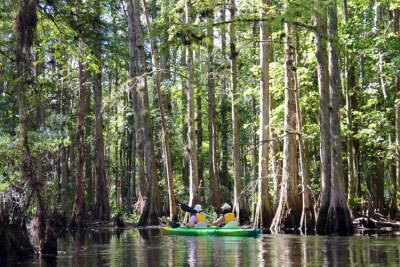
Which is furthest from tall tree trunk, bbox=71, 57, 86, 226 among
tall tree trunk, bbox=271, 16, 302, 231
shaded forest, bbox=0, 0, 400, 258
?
tall tree trunk, bbox=271, 16, 302, 231

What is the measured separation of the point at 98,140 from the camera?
92.4ft

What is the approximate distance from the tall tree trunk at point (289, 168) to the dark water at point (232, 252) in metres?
2.88

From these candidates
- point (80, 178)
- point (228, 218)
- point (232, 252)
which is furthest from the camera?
point (80, 178)

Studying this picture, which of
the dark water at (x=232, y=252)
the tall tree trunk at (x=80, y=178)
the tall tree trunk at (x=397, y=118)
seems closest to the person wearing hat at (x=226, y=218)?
the dark water at (x=232, y=252)

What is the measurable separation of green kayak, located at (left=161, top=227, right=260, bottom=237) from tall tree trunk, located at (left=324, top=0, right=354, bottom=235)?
2.46 metres

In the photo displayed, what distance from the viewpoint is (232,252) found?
1292cm

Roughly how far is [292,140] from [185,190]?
42.9 feet

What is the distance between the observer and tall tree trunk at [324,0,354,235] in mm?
16578

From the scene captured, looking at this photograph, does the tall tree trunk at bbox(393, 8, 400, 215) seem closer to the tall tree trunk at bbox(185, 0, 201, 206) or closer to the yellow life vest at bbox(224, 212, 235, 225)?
the yellow life vest at bbox(224, 212, 235, 225)

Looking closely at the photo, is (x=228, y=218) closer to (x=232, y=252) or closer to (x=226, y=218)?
(x=226, y=218)

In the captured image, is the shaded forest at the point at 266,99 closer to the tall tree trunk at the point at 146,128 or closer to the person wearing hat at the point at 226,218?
the tall tree trunk at the point at 146,128

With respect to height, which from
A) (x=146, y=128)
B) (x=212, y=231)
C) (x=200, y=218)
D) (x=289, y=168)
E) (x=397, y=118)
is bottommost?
(x=212, y=231)

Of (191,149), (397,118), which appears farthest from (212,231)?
(397,118)

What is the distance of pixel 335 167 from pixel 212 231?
4.58 m
